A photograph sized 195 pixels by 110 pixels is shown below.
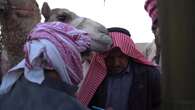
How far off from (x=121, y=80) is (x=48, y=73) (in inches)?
65.1

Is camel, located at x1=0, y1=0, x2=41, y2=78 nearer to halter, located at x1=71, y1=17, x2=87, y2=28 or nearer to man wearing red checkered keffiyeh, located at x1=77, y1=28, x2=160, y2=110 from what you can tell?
halter, located at x1=71, y1=17, x2=87, y2=28

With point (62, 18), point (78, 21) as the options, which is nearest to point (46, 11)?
point (62, 18)

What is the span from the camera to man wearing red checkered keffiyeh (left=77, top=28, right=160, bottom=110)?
358 cm

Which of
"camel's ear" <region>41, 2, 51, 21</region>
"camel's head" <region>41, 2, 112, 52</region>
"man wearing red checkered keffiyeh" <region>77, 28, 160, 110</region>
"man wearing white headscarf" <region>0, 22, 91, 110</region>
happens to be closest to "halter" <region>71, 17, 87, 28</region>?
"camel's head" <region>41, 2, 112, 52</region>

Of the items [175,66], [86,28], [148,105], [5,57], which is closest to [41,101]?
[175,66]

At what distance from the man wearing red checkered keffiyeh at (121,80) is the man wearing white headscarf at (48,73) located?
1.42 metres

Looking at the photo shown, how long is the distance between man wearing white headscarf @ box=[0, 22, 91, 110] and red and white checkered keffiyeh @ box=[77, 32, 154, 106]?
1.50 meters

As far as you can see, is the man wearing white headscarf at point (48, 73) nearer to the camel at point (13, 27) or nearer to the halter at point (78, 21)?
the halter at point (78, 21)

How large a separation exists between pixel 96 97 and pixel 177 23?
7.91 feet

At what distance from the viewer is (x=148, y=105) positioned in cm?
357

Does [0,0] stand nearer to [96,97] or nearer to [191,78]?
[96,97]

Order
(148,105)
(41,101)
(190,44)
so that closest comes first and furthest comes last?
1. (190,44)
2. (41,101)
3. (148,105)

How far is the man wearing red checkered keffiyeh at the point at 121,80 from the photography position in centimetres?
358

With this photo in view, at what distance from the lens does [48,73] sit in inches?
84.1
